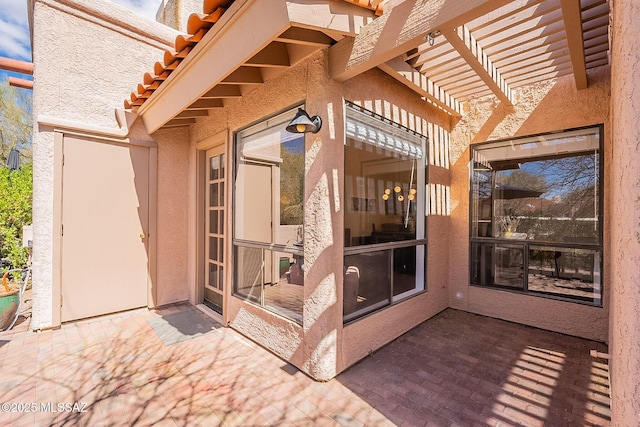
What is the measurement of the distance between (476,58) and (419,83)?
1007 millimetres

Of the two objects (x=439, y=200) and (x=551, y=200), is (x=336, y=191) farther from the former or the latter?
(x=551, y=200)

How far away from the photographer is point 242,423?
10.6 feet

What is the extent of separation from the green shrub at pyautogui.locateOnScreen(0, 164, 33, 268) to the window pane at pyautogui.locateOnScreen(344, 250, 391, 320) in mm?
9135

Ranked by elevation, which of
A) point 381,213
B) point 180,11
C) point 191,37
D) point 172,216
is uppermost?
point 180,11

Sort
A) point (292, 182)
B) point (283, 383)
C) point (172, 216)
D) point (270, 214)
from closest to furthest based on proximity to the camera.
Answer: point (283, 383) < point (292, 182) < point (270, 214) < point (172, 216)

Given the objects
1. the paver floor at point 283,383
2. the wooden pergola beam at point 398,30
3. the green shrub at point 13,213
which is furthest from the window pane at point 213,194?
the green shrub at point 13,213

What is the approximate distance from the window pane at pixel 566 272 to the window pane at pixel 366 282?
11.1 feet

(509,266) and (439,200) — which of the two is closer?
(509,266)

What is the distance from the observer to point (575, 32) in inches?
141

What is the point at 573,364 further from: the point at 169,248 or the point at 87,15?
the point at 87,15

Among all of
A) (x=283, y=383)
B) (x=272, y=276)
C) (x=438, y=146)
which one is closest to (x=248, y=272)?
(x=272, y=276)

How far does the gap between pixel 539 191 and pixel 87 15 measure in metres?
10.5

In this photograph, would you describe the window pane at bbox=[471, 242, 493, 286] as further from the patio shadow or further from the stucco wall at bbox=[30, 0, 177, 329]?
the stucco wall at bbox=[30, 0, 177, 329]

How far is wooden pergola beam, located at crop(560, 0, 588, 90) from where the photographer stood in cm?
311
